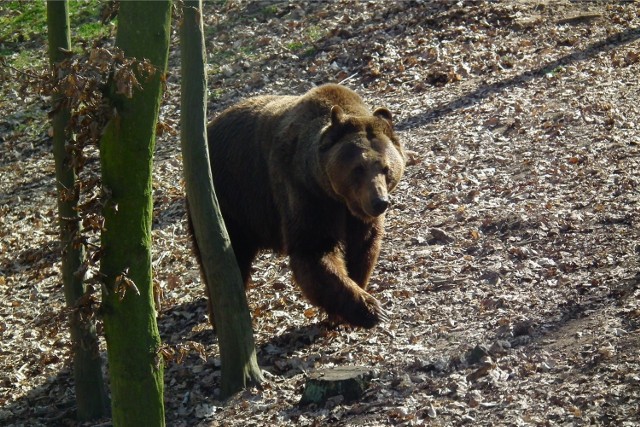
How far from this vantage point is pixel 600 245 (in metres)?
8.35

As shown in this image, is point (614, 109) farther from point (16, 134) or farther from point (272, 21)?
point (16, 134)

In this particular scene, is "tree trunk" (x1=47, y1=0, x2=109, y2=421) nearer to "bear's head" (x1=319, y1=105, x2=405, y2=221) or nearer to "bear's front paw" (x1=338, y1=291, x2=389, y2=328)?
"bear's front paw" (x1=338, y1=291, x2=389, y2=328)

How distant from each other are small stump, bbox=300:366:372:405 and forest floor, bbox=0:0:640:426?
7cm

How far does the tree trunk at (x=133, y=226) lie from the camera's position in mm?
5359

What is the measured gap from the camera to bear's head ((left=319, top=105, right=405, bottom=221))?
25.3 feet

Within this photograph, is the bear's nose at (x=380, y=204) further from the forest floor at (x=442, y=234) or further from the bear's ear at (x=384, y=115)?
the forest floor at (x=442, y=234)

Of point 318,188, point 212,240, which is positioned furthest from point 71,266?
point 318,188

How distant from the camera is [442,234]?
947 cm

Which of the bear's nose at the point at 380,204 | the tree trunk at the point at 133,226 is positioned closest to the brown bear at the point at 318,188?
the bear's nose at the point at 380,204

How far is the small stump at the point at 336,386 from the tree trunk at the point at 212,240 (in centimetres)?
75

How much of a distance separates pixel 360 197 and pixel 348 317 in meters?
1.06

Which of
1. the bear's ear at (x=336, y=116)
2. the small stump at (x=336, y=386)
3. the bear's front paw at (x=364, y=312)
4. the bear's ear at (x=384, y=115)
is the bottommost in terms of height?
the small stump at (x=336, y=386)

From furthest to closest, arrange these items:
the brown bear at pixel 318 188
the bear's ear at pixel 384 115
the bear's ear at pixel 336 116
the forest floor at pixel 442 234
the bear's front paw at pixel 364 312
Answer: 1. the bear's ear at pixel 384 115
2. the bear's ear at pixel 336 116
3. the brown bear at pixel 318 188
4. the bear's front paw at pixel 364 312
5. the forest floor at pixel 442 234

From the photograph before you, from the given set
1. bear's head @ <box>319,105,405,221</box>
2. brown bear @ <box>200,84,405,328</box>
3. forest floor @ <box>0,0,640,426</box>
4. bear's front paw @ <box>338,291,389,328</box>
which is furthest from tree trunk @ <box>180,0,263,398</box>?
bear's head @ <box>319,105,405,221</box>
